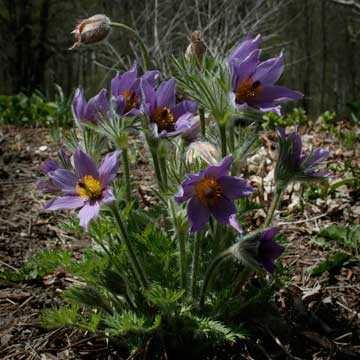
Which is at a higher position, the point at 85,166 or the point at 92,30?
the point at 92,30

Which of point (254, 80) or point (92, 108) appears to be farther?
point (92, 108)

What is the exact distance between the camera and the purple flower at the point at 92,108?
146cm

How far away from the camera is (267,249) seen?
1354mm

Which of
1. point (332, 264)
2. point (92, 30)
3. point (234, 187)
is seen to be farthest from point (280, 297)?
point (92, 30)

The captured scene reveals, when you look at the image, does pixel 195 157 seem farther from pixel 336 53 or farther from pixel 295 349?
pixel 336 53

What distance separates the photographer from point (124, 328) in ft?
4.43

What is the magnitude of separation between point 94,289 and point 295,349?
665 millimetres

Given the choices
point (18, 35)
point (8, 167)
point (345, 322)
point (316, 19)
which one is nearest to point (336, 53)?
point (316, 19)

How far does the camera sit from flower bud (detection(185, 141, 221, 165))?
1.38 m

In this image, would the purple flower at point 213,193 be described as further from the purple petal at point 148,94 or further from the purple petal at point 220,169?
the purple petal at point 148,94

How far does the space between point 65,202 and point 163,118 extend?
1.12 ft

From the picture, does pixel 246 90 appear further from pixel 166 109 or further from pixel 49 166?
pixel 49 166

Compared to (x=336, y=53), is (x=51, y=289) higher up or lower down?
higher up

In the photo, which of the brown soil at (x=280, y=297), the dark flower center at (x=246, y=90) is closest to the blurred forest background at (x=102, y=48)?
the brown soil at (x=280, y=297)
